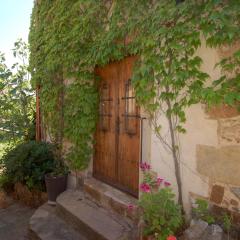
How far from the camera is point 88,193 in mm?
4523

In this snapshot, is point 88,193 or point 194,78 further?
point 88,193

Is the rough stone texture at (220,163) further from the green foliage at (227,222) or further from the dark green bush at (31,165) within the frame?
the dark green bush at (31,165)

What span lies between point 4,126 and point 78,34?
10.6ft

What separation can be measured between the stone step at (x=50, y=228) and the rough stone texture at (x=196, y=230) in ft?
4.95

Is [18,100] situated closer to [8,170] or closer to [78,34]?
[8,170]

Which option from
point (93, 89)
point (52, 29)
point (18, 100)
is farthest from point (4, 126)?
point (93, 89)

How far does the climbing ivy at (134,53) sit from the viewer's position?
2481 mm

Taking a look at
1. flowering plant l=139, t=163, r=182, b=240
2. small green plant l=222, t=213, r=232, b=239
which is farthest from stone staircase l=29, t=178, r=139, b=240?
small green plant l=222, t=213, r=232, b=239

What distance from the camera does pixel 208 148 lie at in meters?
2.71

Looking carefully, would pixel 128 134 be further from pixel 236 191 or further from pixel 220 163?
pixel 236 191

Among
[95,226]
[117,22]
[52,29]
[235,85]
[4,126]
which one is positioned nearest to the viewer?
[235,85]

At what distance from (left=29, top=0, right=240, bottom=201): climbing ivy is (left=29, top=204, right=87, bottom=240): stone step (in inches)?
34.9

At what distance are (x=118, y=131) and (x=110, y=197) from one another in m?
0.87

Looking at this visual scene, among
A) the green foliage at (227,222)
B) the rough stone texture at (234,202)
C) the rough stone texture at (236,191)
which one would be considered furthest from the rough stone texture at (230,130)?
the green foliage at (227,222)
